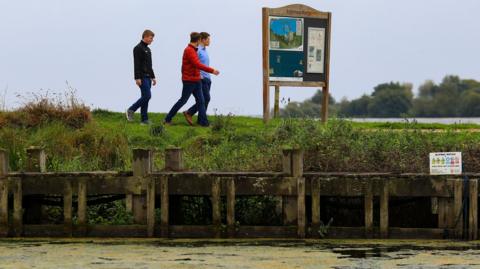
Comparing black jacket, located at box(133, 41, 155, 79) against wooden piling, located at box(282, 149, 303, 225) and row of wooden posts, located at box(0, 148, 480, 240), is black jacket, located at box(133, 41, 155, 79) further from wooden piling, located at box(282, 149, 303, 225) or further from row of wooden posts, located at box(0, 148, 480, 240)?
wooden piling, located at box(282, 149, 303, 225)

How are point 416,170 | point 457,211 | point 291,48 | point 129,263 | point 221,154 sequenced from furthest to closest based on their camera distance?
1. point 291,48
2. point 221,154
3. point 416,170
4. point 457,211
5. point 129,263

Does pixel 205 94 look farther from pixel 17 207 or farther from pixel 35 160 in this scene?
pixel 17 207

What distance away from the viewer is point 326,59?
101 feet

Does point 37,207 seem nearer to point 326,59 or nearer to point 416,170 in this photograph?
point 416,170

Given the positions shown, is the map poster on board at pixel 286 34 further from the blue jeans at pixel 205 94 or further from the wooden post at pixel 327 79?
the blue jeans at pixel 205 94

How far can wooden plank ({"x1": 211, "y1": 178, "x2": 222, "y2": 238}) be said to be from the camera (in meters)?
21.7

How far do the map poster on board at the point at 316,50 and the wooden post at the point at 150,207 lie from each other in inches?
361

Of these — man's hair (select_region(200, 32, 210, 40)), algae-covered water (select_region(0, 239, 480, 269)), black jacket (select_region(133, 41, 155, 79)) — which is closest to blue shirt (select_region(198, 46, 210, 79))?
man's hair (select_region(200, 32, 210, 40))

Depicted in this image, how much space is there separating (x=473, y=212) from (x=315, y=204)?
94.5 inches

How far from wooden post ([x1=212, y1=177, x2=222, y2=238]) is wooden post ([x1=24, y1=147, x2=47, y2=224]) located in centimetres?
312

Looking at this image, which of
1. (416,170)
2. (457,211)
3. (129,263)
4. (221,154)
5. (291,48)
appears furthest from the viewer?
(291,48)

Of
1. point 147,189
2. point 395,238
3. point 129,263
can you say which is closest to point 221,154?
point 147,189

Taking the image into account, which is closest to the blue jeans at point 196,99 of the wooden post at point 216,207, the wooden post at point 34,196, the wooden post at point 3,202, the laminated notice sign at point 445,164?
the wooden post at point 34,196

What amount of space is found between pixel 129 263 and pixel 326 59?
12.6 m
